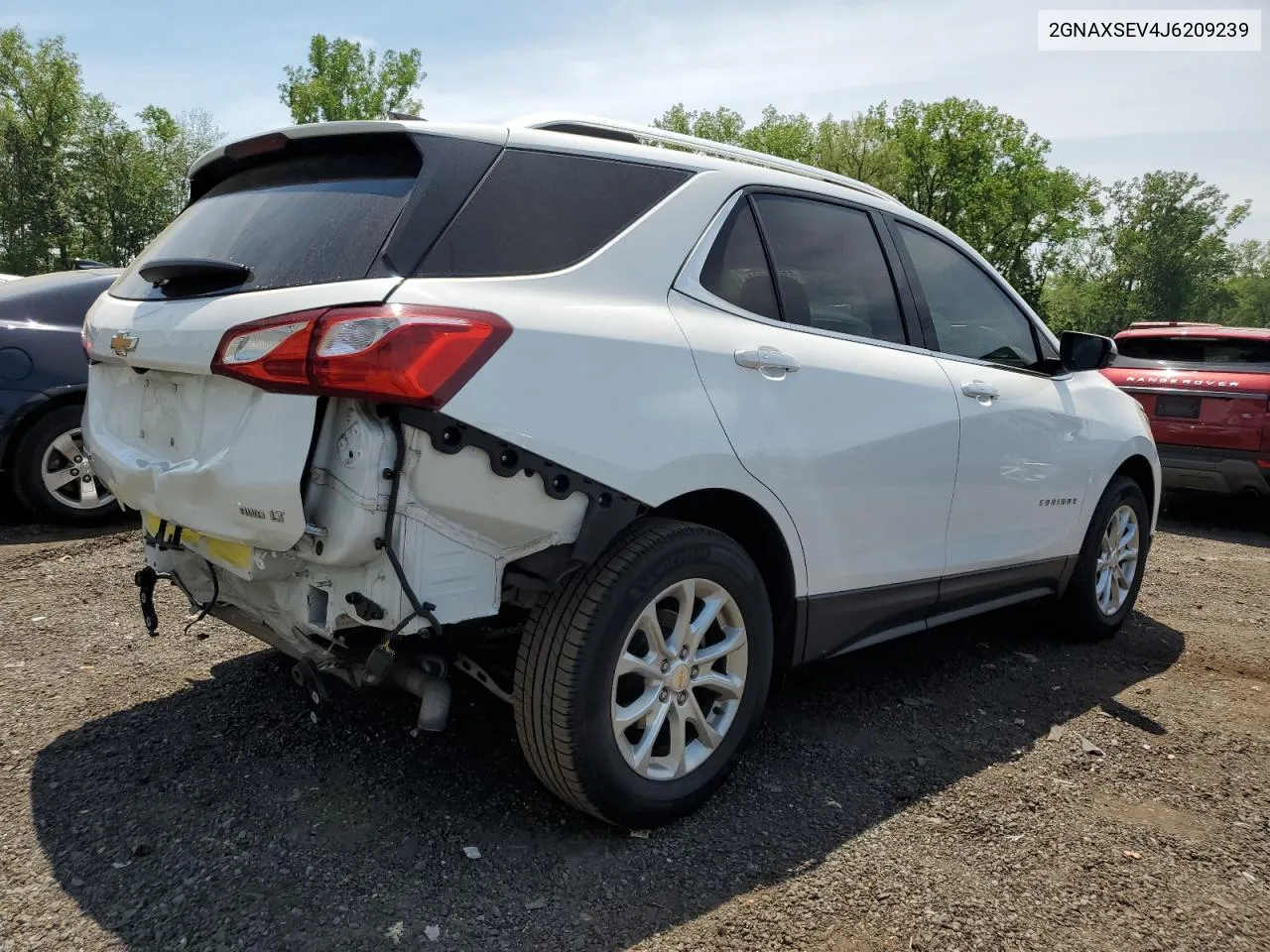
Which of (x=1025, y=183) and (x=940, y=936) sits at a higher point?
(x=1025, y=183)

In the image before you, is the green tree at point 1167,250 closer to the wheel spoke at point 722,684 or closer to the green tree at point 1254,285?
the green tree at point 1254,285

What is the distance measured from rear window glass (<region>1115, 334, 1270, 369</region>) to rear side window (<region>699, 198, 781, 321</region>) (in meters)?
6.33

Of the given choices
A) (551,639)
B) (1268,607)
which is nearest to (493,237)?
(551,639)

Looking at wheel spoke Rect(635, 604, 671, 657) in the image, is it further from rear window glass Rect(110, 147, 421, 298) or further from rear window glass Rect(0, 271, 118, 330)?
rear window glass Rect(0, 271, 118, 330)

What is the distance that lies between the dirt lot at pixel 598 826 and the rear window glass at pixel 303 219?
146 centimetres

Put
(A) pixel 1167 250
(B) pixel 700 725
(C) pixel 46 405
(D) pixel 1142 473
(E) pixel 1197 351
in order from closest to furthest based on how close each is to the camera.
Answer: (B) pixel 700 725 < (D) pixel 1142 473 < (C) pixel 46 405 < (E) pixel 1197 351 < (A) pixel 1167 250

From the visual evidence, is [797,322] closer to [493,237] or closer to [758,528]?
[758,528]

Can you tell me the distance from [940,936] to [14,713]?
3.06m

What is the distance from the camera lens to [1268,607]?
18.5 feet

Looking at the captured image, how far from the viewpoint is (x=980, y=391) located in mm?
3707

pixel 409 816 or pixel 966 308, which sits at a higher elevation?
pixel 966 308

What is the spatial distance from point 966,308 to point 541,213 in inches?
84.7

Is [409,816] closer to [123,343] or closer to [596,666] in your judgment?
[596,666]

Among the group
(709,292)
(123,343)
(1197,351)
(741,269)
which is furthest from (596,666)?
(1197,351)
